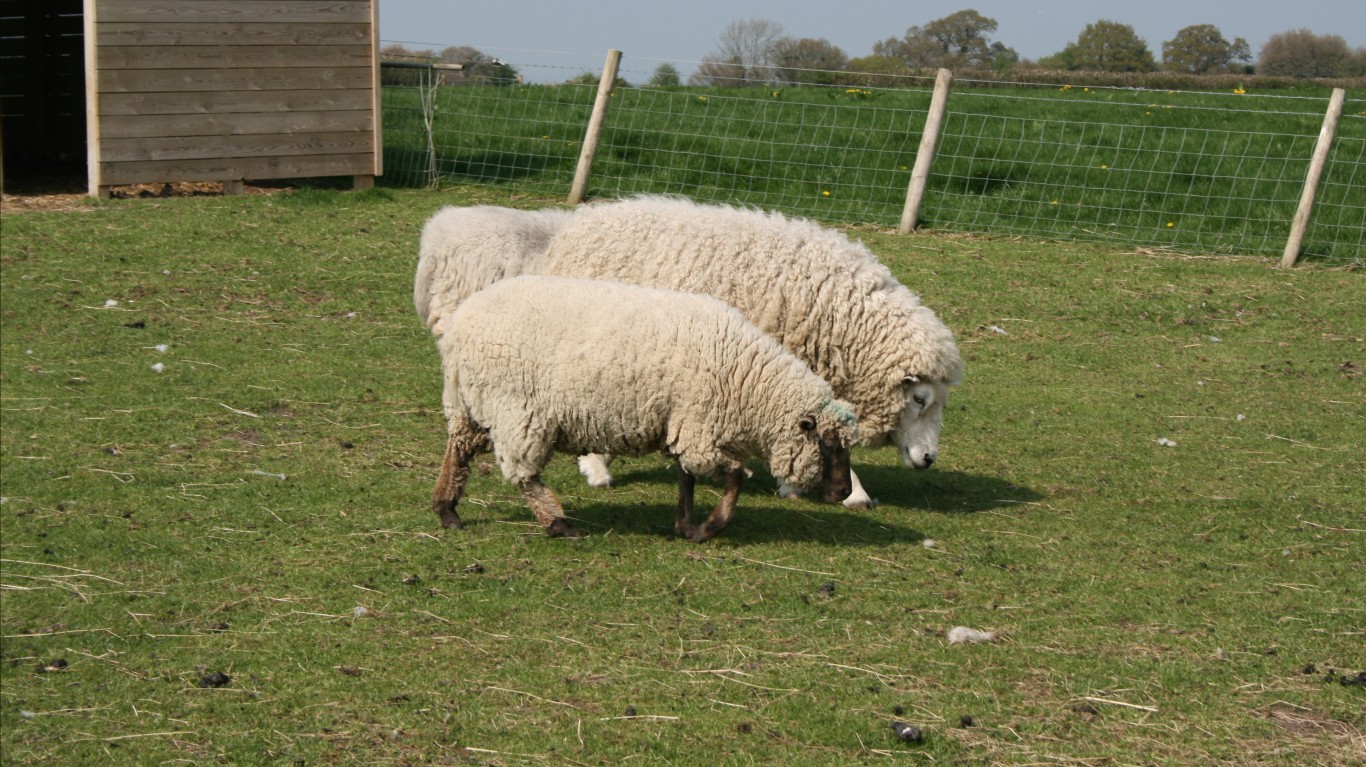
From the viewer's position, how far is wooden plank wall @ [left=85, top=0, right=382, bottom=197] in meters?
12.2

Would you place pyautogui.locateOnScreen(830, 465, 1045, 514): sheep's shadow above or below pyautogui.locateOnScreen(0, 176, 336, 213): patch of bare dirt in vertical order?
above

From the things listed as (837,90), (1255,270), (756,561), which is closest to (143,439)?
(756,561)

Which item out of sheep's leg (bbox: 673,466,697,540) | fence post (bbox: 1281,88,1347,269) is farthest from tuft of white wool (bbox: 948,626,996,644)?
fence post (bbox: 1281,88,1347,269)

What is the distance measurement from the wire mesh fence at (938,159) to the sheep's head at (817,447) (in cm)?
750

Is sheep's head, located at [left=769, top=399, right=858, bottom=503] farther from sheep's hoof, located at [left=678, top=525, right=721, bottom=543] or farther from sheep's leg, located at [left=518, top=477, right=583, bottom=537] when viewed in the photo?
sheep's leg, located at [left=518, top=477, right=583, bottom=537]

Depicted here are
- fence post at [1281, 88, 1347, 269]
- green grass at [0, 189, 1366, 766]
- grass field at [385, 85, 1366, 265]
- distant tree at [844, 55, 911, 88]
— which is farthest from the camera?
distant tree at [844, 55, 911, 88]

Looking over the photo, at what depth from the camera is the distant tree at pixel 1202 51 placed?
33531 mm

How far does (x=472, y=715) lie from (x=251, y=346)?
5.35 m

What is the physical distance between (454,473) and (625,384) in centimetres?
91

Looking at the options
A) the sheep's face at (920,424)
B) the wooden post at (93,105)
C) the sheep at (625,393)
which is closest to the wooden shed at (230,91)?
the wooden post at (93,105)

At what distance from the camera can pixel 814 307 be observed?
21.4ft

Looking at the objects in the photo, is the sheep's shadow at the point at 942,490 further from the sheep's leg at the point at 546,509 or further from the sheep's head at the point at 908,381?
the sheep's leg at the point at 546,509

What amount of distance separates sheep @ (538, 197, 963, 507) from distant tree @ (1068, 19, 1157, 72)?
2713cm

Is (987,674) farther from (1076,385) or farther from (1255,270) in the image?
(1255,270)
